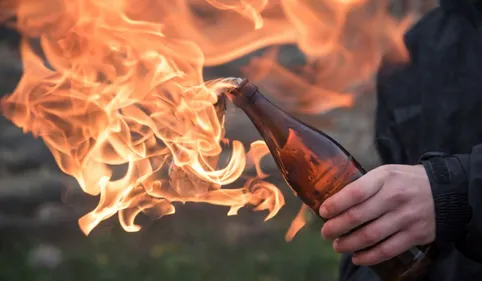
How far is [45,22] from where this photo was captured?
2.39 metres

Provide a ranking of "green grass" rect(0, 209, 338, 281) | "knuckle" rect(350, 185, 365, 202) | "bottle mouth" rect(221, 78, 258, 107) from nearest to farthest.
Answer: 1. "knuckle" rect(350, 185, 365, 202)
2. "bottle mouth" rect(221, 78, 258, 107)
3. "green grass" rect(0, 209, 338, 281)

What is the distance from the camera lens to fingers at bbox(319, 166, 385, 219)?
62.6 inches

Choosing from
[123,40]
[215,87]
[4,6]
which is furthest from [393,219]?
[4,6]

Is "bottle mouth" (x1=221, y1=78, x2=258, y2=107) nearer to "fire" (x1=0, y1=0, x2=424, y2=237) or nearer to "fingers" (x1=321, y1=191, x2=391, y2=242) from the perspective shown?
"fire" (x1=0, y1=0, x2=424, y2=237)

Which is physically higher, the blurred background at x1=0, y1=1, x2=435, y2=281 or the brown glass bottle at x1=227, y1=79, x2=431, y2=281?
the brown glass bottle at x1=227, y1=79, x2=431, y2=281

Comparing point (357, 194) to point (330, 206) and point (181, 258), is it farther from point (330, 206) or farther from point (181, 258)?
point (181, 258)

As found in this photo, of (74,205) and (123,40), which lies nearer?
(123,40)

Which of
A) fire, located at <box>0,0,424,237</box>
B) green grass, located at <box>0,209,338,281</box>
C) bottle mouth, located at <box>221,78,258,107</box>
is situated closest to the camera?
bottle mouth, located at <box>221,78,258,107</box>

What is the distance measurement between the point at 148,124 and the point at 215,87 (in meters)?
0.26

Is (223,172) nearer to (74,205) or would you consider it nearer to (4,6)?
(4,6)

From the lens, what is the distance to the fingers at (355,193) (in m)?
1.59

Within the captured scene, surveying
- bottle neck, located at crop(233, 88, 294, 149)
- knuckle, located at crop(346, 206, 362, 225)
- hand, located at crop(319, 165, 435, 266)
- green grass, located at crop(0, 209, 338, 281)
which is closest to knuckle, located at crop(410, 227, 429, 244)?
hand, located at crop(319, 165, 435, 266)

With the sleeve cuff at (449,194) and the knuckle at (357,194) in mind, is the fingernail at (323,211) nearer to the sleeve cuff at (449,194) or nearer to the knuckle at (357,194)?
the knuckle at (357,194)

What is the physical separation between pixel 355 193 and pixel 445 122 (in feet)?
1.60
